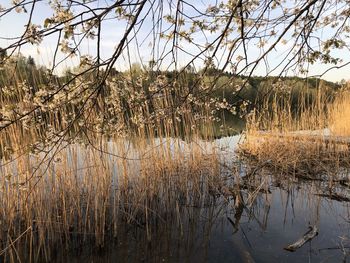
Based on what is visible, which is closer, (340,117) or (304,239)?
(304,239)

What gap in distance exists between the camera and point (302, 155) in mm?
5898

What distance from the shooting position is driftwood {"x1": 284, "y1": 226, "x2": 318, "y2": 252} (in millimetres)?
2928

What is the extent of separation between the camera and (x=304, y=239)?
3.02 meters

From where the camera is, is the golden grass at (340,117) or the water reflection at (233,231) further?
the golden grass at (340,117)

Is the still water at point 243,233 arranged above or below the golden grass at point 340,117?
below

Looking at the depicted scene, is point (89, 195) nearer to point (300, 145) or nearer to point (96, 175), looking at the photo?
point (96, 175)

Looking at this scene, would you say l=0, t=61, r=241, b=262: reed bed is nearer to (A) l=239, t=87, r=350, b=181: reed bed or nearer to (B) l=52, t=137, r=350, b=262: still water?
(B) l=52, t=137, r=350, b=262: still water

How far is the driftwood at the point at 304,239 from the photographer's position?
9.61 feet

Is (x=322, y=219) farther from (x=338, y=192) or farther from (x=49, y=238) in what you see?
(x=49, y=238)

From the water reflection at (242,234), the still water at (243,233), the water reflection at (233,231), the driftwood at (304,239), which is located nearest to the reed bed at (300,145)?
the water reflection at (233,231)

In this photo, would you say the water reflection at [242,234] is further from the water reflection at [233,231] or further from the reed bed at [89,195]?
the reed bed at [89,195]

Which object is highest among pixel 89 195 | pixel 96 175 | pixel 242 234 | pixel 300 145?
pixel 96 175

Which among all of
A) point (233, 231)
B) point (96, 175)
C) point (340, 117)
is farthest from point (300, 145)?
point (96, 175)

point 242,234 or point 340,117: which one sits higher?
point 340,117
